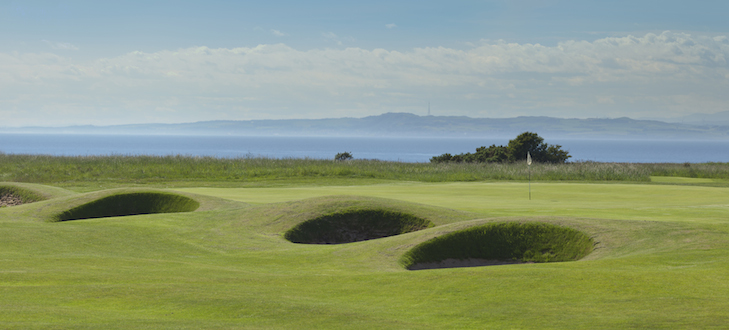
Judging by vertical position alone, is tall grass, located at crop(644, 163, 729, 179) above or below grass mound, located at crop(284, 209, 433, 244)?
above

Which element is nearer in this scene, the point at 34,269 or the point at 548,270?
the point at 548,270

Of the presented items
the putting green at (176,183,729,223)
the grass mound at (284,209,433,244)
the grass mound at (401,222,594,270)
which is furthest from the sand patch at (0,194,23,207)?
the grass mound at (401,222,594,270)

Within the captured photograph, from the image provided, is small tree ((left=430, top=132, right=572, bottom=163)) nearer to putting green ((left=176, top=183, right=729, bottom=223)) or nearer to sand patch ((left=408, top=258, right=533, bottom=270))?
putting green ((left=176, top=183, right=729, bottom=223))

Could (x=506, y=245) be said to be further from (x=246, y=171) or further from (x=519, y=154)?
(x=519, y=154)

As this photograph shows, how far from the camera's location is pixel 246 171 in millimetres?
37906

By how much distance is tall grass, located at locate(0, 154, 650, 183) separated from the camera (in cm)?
3556

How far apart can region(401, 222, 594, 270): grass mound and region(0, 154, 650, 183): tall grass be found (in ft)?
82.3

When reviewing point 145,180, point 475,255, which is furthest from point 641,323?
point 145,180

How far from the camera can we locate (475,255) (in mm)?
11547

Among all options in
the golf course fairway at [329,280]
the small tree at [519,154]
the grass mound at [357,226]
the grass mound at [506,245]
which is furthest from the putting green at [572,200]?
the small tree at [519,154]

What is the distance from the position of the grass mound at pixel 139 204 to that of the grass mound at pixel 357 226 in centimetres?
525

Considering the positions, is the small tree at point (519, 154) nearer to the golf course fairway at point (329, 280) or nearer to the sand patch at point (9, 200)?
the sand patch at point (9, 200)

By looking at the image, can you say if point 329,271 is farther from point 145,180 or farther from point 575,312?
point 145,180

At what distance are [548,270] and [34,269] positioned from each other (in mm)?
7015
